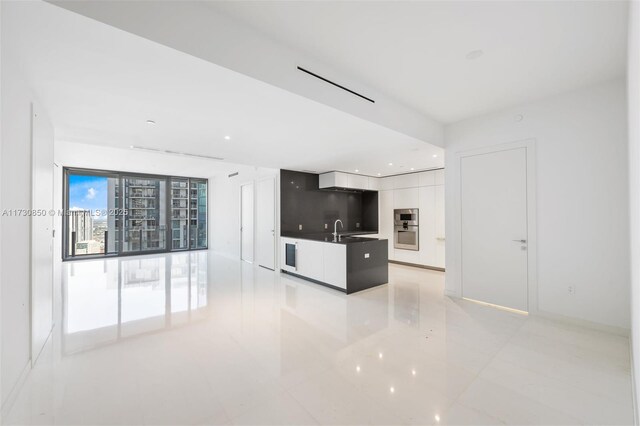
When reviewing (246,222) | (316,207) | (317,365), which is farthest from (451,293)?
(246,222)

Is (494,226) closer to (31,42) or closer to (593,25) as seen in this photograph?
(593,25)

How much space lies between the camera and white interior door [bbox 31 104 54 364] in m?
2.31

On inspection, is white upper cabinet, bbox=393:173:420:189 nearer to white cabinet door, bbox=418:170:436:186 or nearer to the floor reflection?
white cabinet door, bbox=418:170:436:186

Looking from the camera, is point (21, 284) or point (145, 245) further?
point (145, 245)

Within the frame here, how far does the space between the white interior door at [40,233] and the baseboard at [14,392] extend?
0.19m

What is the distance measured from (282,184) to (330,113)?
3.48m

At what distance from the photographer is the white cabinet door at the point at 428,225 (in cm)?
622

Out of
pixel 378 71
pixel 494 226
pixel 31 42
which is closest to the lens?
pixel 31 42

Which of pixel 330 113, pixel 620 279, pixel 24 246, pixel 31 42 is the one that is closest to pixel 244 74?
pixel 330 113

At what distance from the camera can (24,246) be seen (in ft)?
6.88

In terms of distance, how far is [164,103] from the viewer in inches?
105

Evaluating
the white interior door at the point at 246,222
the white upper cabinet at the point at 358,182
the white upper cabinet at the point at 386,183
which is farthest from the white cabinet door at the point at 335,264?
the white upper cabinet at the point at 386,183

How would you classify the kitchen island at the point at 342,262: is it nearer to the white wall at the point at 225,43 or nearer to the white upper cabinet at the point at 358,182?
the white upper cabinet at the point at 358,182

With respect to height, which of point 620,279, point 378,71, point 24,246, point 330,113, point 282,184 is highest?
point 378,71
